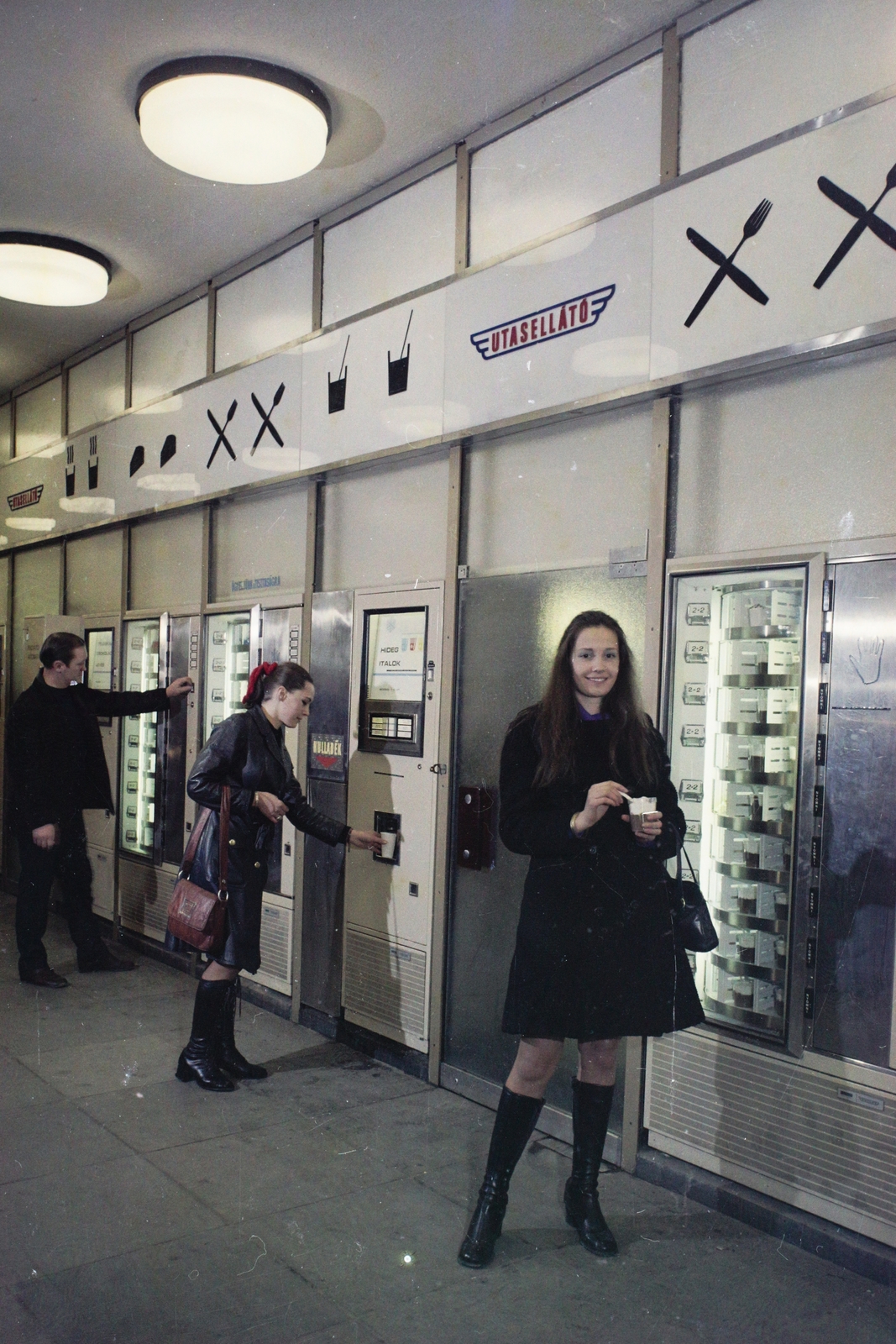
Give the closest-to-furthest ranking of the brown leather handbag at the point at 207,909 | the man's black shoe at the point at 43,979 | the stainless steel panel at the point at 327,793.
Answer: the brown leather handbag at the point at 207,909 → the stainless steel panel at the point at 327,793 → the man's black shoe at the point at 43,979

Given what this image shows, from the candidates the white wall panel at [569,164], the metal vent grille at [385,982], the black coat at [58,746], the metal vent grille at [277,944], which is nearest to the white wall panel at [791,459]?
the white wall panel at [569,164]

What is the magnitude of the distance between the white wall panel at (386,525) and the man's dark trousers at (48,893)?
209 centimetres

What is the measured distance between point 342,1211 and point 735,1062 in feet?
4.18

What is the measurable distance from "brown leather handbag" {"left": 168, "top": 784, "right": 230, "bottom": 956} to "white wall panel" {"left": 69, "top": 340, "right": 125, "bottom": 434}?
158 inches

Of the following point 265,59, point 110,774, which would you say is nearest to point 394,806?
point 265,59

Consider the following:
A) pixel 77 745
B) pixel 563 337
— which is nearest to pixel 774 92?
pixel 563 337

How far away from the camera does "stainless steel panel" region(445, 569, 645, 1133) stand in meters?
4.00

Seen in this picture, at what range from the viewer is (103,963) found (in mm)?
6047

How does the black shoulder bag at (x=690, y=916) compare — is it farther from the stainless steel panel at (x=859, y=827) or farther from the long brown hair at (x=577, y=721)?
the stainless steel panel at (x=859, y=827)

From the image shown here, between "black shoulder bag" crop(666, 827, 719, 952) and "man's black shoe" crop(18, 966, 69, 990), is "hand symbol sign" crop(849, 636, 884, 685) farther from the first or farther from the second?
"man's black shoe" crop(18, 966, 69, 990)

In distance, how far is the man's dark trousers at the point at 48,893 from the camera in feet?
18.6

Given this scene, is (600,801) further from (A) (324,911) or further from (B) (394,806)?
(A) (324,911)

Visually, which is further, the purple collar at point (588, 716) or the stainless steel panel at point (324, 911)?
the stainless steel panel at point (324, 911)

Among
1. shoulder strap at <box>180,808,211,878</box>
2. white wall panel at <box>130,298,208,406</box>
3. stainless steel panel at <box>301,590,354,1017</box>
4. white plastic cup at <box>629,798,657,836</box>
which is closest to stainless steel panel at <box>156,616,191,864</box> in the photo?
stainless steel panel at <box>301,590,354,1017</box>
